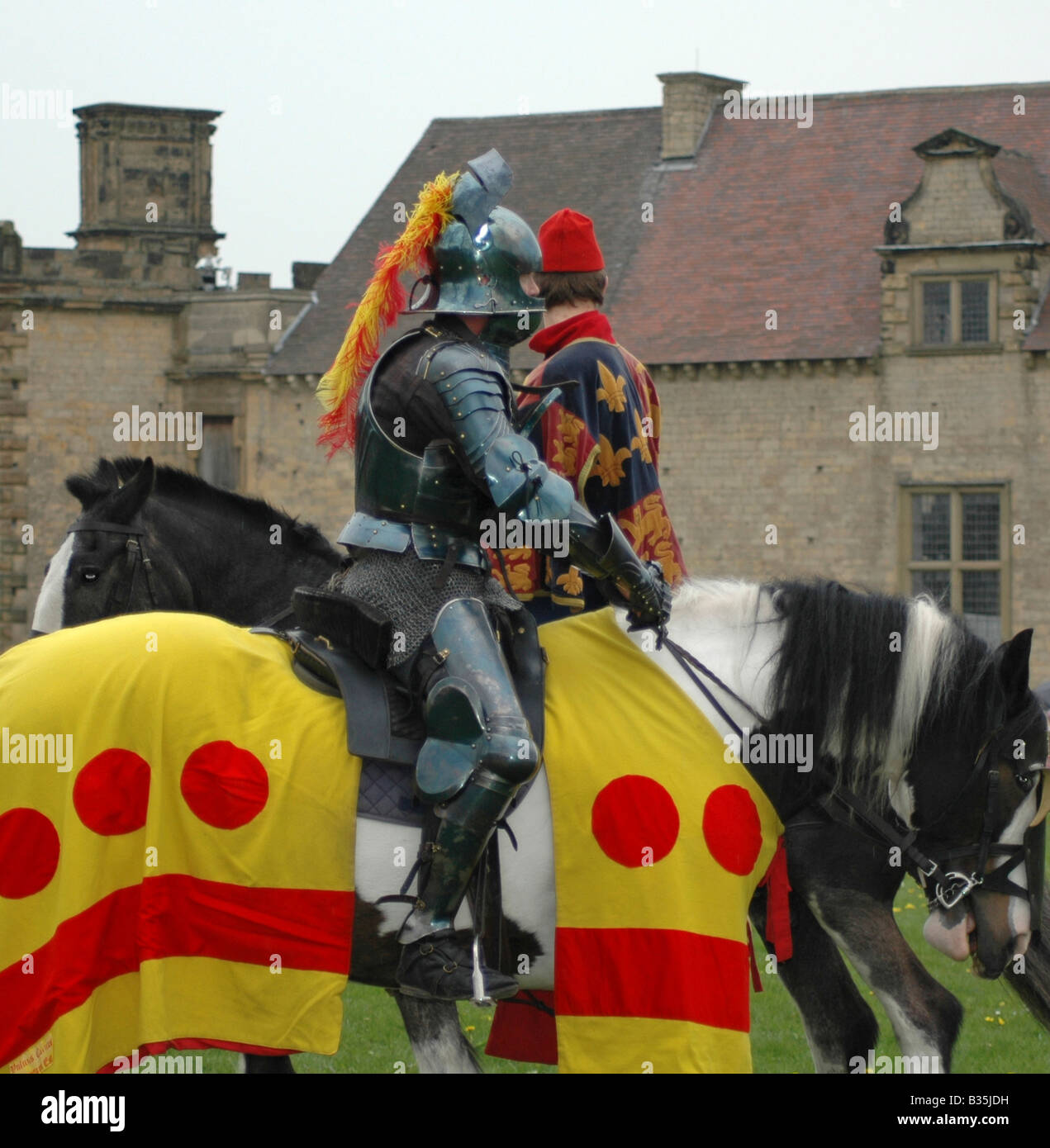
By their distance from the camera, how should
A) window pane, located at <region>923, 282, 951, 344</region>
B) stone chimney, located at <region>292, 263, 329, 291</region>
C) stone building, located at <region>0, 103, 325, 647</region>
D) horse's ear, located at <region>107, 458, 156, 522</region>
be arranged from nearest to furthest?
horse's ear, located at <region>107, 458, 156, 522</region> → window pane, located at <region>923, 282, 951, 344</region> → stone building, located at <region>0, 103, 325, 647</region> → stone chimney, located at <region>292, 263, 329, 291</region>

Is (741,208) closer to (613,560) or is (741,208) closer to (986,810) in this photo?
(986,810)

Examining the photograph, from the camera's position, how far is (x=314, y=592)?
16.2 ft

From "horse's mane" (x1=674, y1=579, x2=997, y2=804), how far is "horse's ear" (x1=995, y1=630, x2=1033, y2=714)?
0.04 metres

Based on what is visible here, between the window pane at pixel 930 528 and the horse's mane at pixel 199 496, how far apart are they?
69.7 feet

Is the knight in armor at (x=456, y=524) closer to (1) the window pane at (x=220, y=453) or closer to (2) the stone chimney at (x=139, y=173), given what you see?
(1) the window pane at (x=220, y=453)

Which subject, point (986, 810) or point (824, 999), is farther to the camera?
point (824, 999)

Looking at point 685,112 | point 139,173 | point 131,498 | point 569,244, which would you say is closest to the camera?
point 569,244

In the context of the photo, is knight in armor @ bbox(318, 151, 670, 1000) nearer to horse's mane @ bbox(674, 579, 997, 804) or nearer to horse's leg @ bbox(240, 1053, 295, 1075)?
horse's mane @ bbox(674, 579, 997, 804)

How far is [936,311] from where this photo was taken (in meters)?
27.0

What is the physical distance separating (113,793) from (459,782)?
36.8 inches

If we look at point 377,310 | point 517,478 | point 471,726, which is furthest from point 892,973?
point 377,310

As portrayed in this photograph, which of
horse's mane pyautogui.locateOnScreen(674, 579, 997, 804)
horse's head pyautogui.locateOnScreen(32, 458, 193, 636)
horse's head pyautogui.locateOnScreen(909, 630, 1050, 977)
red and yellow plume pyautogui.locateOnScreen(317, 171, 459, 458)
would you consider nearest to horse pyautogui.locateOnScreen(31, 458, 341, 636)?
horse's head pyautogui.locateOnScreen(32, 458, 193, 636)

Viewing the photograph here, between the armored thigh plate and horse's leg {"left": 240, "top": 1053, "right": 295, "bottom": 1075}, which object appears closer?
the armored thigh plate

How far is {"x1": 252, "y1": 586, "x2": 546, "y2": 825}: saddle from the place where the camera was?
15.7 ft
